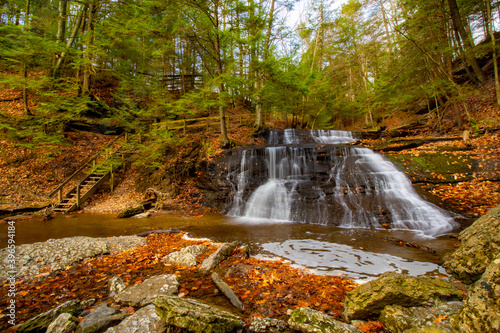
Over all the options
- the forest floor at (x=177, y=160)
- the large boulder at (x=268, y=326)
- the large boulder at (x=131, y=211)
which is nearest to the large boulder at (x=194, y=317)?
the large boulder at (x=268, y=326)

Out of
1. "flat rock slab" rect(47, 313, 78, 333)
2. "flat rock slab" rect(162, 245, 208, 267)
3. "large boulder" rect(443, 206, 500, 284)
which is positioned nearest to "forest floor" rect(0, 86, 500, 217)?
"large boulder" rect(443, 206, 500, 284)

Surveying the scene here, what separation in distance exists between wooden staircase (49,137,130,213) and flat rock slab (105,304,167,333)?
9.86 meters

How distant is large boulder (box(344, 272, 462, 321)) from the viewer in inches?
84.7

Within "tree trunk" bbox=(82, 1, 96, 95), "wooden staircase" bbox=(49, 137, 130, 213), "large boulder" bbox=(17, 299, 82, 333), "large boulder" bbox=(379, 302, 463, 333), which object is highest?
"tree trunk" bbox=(82, 1, 96, 95)

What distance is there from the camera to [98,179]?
1099 centimetres

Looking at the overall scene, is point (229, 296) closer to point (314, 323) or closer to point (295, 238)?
point (314, 323)

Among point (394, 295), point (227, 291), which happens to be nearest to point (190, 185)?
point (227, 291)

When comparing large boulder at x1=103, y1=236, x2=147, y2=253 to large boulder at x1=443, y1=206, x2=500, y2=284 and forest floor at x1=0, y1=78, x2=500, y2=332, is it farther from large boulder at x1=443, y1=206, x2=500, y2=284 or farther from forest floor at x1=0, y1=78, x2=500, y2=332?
large boulder at x1=443, y1=206, x2=500, y2=284

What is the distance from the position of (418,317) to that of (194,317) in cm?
224

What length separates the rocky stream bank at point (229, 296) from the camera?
189cm

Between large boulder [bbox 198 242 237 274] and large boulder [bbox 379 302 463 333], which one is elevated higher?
large boulder [bbox 379 302 463 333]

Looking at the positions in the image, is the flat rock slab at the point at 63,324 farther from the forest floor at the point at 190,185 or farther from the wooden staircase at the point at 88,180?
the wooden staircase at the point at 88,180

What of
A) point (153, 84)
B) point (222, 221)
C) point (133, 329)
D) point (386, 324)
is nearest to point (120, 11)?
point (153, 84)

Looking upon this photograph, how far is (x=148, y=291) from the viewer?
269 cm
